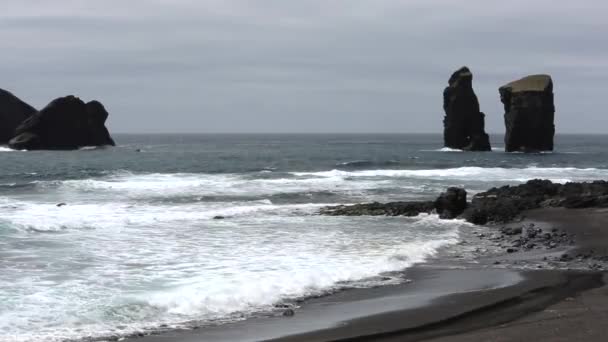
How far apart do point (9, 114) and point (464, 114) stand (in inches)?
2663

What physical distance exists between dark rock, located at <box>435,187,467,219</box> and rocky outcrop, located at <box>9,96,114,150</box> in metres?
79.1

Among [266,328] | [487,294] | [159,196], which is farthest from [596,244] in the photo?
[159,196]

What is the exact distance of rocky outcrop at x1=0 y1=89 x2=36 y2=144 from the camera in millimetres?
106062

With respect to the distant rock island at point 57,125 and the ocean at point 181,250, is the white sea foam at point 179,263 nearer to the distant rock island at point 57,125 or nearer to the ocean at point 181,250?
the ocean at point 181,250

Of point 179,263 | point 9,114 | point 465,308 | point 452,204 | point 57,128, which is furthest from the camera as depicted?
point 9,114

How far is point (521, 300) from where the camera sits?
12297 millimetres

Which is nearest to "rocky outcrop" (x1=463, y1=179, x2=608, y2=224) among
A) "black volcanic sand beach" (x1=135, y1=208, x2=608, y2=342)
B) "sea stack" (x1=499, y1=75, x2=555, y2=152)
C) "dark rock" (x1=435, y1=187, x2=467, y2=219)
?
"dark rock" (x1=435, y1=187, x2=467, y2=219)

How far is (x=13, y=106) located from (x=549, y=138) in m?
78.5

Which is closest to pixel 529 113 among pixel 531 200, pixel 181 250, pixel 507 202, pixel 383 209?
pixel 531 200

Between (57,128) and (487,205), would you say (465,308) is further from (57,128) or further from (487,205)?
(57,128)

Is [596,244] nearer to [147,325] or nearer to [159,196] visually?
[147,325]

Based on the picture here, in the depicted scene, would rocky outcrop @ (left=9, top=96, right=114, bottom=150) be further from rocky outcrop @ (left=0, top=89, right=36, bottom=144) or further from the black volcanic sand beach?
the black volcanic sand beach

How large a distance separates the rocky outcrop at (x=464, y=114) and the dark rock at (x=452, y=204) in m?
67.3

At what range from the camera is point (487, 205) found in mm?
26828
